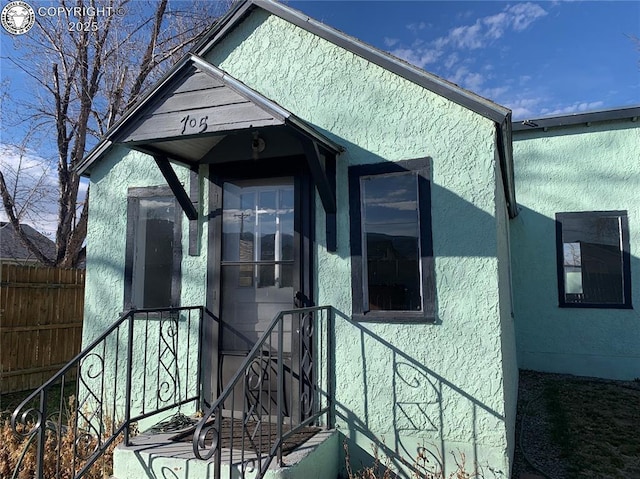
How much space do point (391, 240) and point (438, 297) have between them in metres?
0.66

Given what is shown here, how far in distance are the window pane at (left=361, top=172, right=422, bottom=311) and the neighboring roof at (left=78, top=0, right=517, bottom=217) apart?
0.77m

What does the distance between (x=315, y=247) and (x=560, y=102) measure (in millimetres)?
7973

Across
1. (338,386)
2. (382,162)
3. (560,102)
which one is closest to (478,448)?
(338,386)

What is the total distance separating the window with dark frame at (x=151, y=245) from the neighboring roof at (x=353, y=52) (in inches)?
31.3

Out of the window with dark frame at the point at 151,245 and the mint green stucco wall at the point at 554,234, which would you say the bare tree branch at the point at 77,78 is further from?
the mint green stucco wall at the point at 554,234

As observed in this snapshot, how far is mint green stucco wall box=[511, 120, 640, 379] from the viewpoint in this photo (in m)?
7.28

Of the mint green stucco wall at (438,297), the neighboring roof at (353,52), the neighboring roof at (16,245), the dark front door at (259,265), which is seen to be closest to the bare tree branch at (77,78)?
the neighboring roof at (16,245)

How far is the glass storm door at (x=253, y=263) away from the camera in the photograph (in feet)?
13.9

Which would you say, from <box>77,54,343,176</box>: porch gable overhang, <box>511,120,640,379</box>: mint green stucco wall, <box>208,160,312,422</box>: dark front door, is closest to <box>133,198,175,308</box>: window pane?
<box>208,160,312,422</box>: dark front door

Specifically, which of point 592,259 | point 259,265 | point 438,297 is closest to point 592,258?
point 592,259

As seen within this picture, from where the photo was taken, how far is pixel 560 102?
9.41m

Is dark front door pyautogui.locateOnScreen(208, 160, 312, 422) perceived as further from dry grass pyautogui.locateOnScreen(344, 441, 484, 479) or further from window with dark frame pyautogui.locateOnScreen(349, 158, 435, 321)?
dry grass pyautogui.locateOnScreen(344, 441, 484, 479)

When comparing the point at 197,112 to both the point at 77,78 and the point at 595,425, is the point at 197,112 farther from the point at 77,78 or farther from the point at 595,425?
the point at 77,78

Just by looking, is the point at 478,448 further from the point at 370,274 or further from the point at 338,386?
the point at 370,274
